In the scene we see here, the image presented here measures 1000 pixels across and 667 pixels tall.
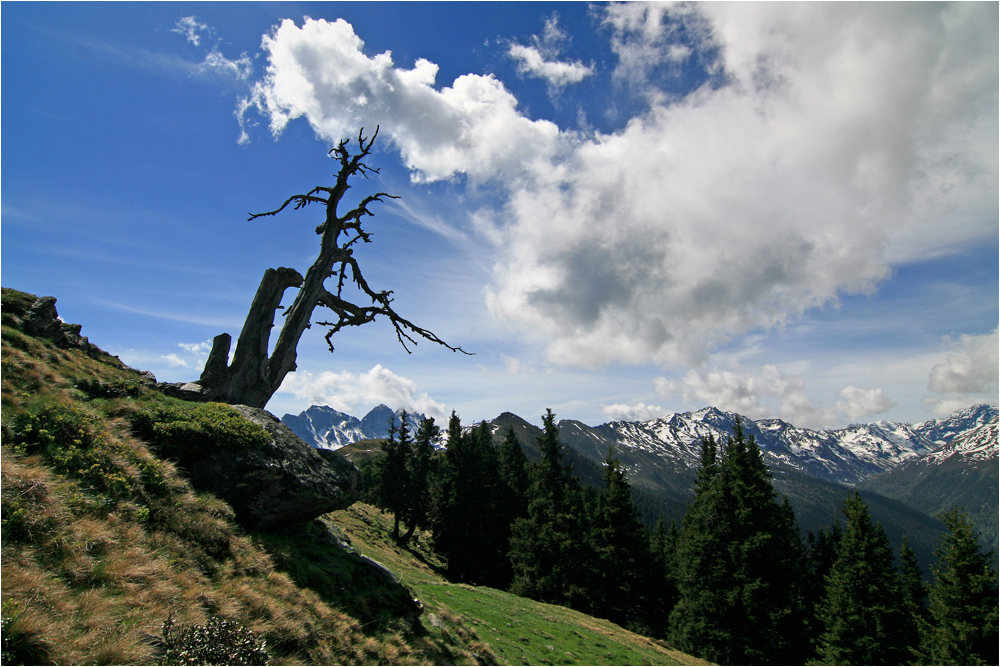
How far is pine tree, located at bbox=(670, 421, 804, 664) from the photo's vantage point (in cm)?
3312

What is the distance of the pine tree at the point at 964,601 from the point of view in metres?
31.0

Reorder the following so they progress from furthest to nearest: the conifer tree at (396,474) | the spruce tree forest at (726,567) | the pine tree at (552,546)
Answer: the conifer tree at (396,474), the pine tree at (552,546), the spruce tree forest at (726,567)

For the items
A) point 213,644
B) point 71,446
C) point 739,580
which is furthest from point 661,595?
point 71,446

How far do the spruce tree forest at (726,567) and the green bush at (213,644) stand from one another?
37.5m

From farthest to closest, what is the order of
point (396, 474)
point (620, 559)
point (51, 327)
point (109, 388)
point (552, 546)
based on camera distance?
point (396, 474), point (552, 546), point (620, 559), point (51, 327), point (109, 388)

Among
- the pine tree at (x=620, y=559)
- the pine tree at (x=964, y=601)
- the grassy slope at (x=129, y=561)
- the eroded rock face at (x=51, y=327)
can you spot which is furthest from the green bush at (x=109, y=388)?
the pine tree at (x=964, y=601)

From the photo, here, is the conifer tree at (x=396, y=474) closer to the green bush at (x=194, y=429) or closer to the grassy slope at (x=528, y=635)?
the grassy slope at (x=528, y=635)

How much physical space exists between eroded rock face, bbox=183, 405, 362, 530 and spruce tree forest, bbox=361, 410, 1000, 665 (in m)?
34.8

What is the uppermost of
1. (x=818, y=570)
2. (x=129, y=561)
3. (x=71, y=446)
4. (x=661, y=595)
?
(x=71, y=446)

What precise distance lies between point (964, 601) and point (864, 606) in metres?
6.51

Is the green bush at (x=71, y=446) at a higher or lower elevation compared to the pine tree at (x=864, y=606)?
higher

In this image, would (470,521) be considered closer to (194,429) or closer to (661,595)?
(661,595)

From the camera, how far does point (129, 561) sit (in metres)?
6.88

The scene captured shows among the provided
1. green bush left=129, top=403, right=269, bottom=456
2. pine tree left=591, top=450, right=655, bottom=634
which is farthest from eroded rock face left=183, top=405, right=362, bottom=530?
pine tree left=591, top=450, right=655, bottom=634
